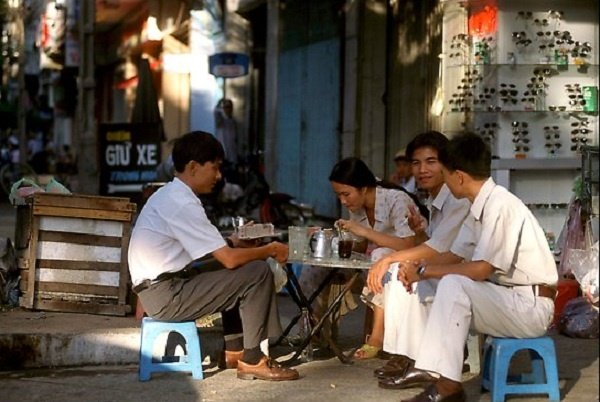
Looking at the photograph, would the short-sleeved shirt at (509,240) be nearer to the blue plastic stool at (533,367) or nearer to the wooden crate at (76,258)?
the blue plastic stool at (533,367)

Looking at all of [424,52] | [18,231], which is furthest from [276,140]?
[18,231]

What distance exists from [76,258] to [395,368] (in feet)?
8.66

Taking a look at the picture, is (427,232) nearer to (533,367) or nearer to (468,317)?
(533,367)

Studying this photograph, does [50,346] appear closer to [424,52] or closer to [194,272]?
[194,272]

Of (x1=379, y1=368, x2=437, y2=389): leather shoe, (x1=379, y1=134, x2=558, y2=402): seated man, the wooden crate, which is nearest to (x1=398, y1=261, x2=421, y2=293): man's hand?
(x1=379, y1=134, x2=558, y2=402): seated man

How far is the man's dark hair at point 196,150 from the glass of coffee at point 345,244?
34.6 inches

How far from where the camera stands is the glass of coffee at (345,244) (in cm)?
646

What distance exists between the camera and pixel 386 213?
6.83 m

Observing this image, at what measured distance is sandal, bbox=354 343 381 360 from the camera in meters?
7.01

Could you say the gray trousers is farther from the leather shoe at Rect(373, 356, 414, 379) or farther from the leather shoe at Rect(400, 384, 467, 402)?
the leather shoe at Rect(400, 384, 467, 402)

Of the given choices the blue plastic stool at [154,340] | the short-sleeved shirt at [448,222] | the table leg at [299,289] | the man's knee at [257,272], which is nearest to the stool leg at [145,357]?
the blue plastic stool at [154,340]

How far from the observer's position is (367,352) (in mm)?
7016

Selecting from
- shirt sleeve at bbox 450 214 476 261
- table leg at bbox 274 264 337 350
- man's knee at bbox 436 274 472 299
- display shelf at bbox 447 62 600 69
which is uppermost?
display shelf at bbox 447 62 600 69

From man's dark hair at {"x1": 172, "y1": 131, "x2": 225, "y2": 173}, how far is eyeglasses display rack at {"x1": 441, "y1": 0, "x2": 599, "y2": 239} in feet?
16.7
